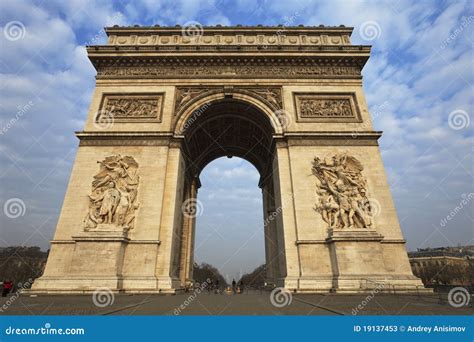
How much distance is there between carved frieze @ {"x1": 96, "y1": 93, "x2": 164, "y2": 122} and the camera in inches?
544

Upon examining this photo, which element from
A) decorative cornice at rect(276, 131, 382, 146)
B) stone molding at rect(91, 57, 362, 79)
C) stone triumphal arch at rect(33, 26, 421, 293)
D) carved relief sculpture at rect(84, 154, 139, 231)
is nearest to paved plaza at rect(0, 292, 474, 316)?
stone triumphal arch at rect(33, 26, 421, 293)

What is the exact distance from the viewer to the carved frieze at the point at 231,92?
14.3 metres

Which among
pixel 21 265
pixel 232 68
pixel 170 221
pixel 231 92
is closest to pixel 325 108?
pixel 231 92

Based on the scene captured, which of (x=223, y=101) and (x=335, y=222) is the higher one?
(x=223, y=101)

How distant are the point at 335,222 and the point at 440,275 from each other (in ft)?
183


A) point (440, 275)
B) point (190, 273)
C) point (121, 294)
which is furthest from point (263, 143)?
point (440, 275)

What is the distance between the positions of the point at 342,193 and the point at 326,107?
512 centimetres

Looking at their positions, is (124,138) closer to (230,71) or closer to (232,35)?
(230,71)

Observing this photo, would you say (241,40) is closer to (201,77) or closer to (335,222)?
(201,77)

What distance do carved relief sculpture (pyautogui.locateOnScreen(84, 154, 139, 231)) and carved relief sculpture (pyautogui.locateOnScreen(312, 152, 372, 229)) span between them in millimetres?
8296

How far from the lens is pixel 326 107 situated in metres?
14.3

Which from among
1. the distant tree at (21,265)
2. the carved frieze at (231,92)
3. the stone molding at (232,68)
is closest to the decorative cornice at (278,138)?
the carved frieze at (231,92)

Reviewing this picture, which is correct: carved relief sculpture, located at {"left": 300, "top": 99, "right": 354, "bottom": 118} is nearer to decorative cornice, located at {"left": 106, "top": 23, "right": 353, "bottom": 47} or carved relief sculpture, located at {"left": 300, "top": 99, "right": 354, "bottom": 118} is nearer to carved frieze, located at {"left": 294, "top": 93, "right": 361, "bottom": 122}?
carved frieze, located at {"left": 294, "top": 93, "right": 361, "bottom": 122}

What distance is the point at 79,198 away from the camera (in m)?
11.7
